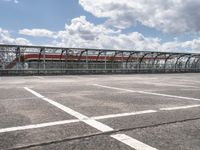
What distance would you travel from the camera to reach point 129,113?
7402 mm

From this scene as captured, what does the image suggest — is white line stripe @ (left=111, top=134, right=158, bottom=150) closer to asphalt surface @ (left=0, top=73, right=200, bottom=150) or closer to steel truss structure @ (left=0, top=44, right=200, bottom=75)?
asphalt surface @ (left=0, top=73, right=200, bottom=150)

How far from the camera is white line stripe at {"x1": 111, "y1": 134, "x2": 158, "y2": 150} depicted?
4.59m

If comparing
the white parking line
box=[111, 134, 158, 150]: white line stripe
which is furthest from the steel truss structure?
box=[111, 134, 158, 150]: white line stripe

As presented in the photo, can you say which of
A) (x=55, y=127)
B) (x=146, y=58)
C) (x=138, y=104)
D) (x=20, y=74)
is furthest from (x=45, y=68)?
(x=55, y=127)

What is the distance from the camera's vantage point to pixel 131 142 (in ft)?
15.9

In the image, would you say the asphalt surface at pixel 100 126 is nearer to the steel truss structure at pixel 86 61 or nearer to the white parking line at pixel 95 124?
the white parking line at pixel 95 124

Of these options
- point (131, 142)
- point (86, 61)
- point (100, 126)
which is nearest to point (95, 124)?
point (100, 126)

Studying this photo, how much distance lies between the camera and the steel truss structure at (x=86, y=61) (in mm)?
33688

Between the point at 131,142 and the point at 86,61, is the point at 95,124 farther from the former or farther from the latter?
the point at 86,61

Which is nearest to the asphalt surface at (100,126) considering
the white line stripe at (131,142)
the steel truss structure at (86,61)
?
the white line stripe at (131,142)

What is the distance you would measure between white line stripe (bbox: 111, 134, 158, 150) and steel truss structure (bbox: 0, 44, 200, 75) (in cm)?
2833

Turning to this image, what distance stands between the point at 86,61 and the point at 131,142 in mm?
32720

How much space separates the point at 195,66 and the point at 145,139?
48.3 meters

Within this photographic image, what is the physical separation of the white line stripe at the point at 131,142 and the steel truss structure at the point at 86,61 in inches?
1115
